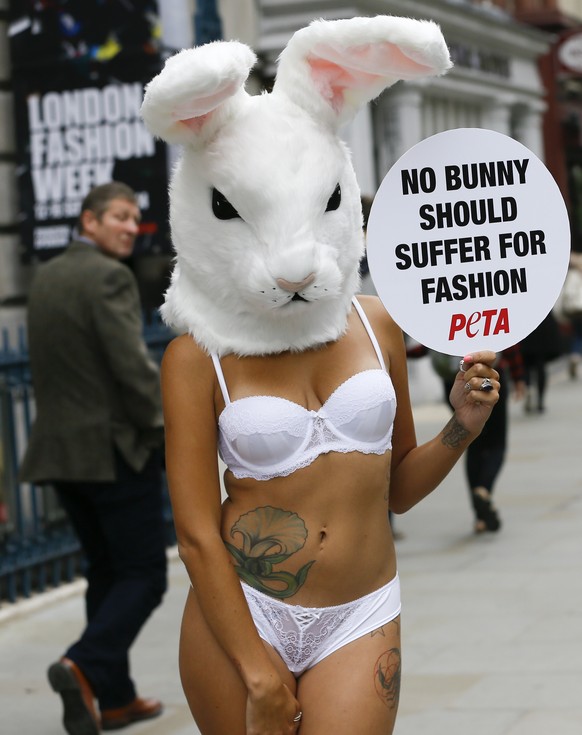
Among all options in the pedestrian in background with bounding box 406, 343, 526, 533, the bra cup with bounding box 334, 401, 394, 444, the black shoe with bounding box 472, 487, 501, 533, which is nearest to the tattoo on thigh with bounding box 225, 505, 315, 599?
the bra cup with bounding box 334, 401, 394, 444

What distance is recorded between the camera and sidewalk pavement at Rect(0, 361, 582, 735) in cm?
557

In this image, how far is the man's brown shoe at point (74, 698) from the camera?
17.3 ft

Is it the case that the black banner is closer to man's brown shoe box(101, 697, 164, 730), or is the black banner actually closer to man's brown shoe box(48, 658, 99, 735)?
man's brown shoe box(101, 697, 164, 730)

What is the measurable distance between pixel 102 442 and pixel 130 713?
42.8 inches

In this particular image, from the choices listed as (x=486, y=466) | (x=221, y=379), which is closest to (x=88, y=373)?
(x=221, y=379)

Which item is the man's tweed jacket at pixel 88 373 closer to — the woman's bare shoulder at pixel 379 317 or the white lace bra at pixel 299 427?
the woman's bare shoulder at pixel 379 317

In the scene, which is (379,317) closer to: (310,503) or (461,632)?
(310,503)

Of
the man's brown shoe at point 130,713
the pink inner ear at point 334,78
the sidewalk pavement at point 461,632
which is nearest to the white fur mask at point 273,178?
the pink inner ear at point 334,78

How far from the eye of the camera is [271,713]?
2881 mm

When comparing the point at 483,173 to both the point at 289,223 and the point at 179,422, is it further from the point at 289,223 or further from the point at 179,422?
the point at 179,422

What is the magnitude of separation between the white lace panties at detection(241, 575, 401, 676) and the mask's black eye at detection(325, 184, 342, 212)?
83cm

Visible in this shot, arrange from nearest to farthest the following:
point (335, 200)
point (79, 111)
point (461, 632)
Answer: point (335, 200)
point (461, 632)
point (79, 111)

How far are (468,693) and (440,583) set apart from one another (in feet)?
6.93

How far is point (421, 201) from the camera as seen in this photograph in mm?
3133
